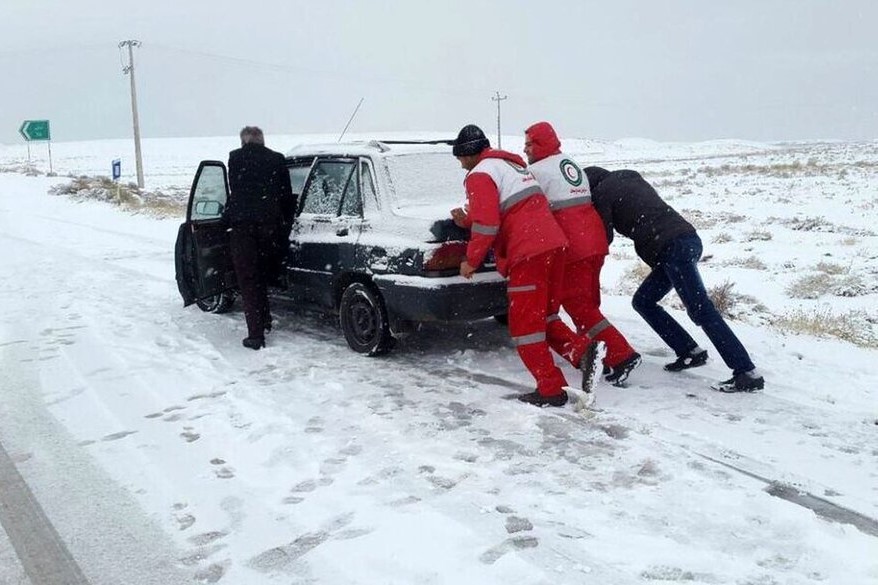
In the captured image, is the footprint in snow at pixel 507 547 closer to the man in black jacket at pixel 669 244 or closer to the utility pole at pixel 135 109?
the man in black jacket at pixel 669 244

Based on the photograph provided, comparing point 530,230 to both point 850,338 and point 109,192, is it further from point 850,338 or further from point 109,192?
point 109,192

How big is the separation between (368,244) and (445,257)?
2.48 ft

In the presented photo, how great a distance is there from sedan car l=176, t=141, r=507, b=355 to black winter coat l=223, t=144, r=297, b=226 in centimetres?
34

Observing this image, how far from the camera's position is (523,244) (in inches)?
191

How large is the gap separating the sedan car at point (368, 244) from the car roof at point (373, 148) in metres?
0.01

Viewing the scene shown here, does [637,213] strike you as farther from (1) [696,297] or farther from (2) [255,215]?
(2) [255,215]

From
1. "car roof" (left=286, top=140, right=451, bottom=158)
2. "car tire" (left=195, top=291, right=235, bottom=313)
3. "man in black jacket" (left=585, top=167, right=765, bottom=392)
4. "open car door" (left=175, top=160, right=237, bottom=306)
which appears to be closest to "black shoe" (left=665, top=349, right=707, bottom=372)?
"man in black jacket" (left=585, top=167, right=765, bottom=392)

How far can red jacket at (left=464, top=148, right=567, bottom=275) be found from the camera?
191 inches

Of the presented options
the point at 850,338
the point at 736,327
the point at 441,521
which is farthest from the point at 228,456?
the point at 850,338

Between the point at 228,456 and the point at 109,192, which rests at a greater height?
the point at 109,192

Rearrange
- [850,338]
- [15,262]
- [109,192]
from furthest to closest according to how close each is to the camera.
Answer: [109,192], [15,262], [850,338]

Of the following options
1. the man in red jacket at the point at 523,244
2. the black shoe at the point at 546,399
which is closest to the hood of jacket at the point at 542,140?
the man in red jacket at the point at 523,244

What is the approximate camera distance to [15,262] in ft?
39.9

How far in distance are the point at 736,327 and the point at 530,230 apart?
2.97 m
